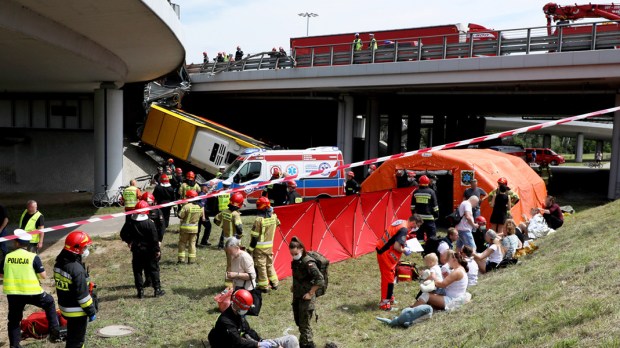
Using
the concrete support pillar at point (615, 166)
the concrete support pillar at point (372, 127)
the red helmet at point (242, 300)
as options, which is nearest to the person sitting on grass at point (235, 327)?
the red helmet at point (242, 300)

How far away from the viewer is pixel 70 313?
267 inches

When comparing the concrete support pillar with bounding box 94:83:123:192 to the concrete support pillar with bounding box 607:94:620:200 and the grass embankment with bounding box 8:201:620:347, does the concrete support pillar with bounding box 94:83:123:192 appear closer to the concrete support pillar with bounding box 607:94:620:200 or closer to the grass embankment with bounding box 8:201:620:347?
the grass embankment with bounding box 8:201:620:347

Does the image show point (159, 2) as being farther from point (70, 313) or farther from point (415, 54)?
point (415, 54)

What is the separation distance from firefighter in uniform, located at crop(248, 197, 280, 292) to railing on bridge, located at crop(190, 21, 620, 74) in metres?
14.9

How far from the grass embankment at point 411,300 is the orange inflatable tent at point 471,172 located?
283 centimetres

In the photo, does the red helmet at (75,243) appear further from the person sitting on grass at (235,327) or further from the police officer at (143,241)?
the police officer at (143,241)

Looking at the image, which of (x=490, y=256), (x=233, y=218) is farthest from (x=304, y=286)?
(x=490, y=256)

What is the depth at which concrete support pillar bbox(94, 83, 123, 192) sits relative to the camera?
2188 cm

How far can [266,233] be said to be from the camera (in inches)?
402

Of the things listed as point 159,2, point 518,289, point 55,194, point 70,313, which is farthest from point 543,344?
point 55,194

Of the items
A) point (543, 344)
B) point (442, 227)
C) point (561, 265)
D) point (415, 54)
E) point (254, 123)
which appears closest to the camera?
point (543, 344)

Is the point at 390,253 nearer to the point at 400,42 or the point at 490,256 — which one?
the point at 490,256

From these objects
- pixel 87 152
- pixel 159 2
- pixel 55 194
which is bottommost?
pixel 55 194

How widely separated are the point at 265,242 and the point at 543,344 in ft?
18.2
